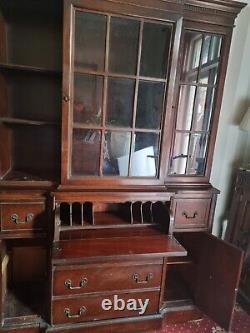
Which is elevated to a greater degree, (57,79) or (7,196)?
(57,79)

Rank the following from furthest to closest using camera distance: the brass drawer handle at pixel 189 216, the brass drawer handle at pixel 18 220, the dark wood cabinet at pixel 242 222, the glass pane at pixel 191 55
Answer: the dark wood cabinet at pixel 242 222, the brass drawer handle at pixel 189 216, the glass pane at pixel 191 55, the brass drawer handle at pixel 18 220

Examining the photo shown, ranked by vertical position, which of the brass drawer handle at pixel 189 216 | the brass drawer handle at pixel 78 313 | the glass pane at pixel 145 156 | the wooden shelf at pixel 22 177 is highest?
the glass pane at pixel 145 156

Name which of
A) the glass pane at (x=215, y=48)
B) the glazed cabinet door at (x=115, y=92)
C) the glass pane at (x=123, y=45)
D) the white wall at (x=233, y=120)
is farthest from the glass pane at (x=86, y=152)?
the white wall at (x=233, y=120)

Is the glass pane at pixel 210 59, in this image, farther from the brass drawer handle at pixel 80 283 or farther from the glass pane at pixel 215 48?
the brass drawer handle at pixel 80 283

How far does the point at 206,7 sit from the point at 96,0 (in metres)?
0.62

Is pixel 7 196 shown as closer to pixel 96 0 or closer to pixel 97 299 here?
pixel 97 299

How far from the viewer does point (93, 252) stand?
1318 mm

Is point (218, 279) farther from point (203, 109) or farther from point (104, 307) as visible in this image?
point (203, 109)

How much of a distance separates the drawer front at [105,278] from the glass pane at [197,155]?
2.03 feet

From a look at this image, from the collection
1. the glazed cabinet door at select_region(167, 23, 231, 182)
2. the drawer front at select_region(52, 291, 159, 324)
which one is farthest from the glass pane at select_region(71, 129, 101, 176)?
the drawer front at select_region(52, 291, 159, 324)

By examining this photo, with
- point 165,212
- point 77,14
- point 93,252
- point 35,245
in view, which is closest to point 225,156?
point 165,212

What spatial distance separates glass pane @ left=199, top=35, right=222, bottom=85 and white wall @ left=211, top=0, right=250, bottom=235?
1.09 feet

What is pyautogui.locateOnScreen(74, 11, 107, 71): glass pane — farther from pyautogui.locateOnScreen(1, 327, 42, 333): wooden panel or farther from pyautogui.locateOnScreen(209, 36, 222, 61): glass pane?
pyautogui.locateOnScreen(1, 327, 42, 333): wooden panel

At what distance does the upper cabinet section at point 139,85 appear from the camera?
→ 131 cm
